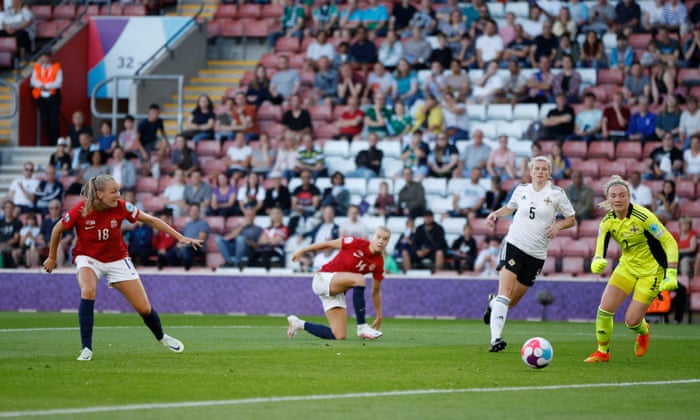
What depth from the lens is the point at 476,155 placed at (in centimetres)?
2617

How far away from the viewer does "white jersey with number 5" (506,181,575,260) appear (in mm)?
14047

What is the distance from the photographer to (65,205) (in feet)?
89.5

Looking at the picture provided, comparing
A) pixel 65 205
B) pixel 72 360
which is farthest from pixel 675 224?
pixel 72 360

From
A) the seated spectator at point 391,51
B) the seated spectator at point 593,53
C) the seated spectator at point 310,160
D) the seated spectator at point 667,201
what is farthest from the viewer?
the seated spectator at point 391,51

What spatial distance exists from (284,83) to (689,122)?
9.11m

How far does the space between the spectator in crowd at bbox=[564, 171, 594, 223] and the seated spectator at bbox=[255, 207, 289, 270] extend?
223 inches

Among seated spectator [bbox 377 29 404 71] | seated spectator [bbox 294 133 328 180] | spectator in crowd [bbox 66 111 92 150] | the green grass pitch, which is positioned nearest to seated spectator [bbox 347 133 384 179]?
seated spectator [bbox 294 133 328 180]

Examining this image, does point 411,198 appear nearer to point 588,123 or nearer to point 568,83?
point 588,123

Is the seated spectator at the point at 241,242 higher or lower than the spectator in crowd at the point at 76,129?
lower

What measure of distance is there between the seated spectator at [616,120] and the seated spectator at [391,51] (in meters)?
5.14

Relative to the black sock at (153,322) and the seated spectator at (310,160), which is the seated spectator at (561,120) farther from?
the black sock at (153,322)

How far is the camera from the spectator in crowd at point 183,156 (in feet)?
90.8

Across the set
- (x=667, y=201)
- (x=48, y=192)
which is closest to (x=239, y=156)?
(x=48, y=192)

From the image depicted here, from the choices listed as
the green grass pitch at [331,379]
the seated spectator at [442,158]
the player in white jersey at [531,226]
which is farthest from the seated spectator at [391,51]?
the player in white jersey at [531,226]
